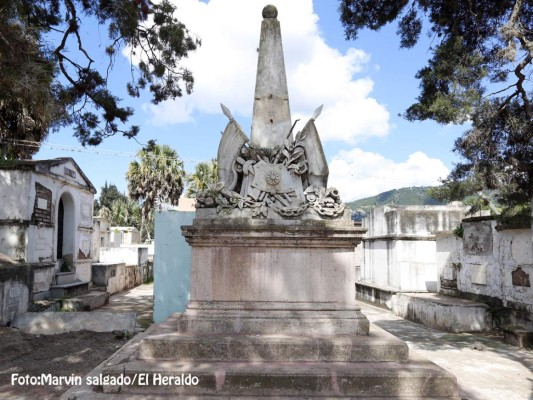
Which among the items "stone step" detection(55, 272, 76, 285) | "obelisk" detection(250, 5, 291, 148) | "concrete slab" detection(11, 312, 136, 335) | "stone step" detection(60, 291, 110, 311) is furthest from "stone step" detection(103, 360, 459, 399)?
"stone step" detection(55, 272, 76, 285)

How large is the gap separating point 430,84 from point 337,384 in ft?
19.8

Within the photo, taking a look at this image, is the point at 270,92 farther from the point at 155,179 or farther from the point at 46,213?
the point at 155,179

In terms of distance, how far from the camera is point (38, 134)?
55.3ft

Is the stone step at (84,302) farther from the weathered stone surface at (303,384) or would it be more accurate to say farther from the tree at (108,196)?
the tree at (108,196)

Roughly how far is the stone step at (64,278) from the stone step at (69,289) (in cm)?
22

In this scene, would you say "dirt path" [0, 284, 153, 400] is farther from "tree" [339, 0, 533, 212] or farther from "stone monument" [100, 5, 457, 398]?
"tree" [339, 0, 533, 212]

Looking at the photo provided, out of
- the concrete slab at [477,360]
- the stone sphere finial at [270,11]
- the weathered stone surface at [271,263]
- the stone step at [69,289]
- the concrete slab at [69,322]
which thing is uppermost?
the stone sphere finial at [270,11]

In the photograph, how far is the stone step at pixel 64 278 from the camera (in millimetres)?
13849

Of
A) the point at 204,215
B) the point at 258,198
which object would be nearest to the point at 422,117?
the point at 258,198

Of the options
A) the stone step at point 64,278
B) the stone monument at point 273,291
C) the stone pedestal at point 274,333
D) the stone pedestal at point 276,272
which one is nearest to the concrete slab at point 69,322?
the stone monument at point 273,291

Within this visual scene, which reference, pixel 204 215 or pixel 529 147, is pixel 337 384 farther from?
pixel 529 147

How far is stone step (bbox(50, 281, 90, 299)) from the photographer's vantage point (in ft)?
42.9

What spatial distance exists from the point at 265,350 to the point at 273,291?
0.79 meters

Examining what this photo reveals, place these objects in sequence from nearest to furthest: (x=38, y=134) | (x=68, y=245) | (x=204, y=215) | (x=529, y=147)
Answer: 1. (x=204, y=215)
2. (x=529, y=147)
3. (x=68, y=245)
4. (x=38, y=134)
